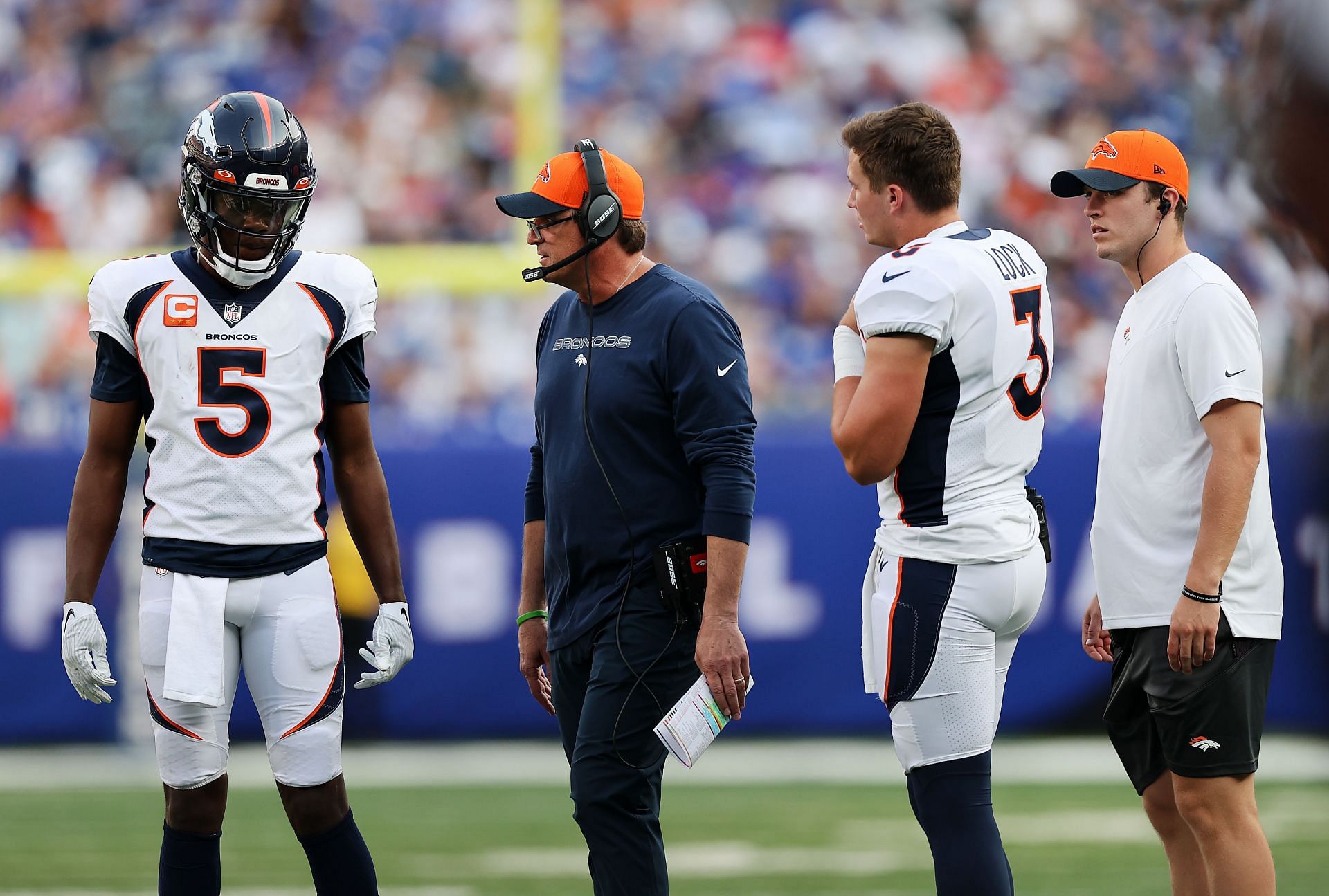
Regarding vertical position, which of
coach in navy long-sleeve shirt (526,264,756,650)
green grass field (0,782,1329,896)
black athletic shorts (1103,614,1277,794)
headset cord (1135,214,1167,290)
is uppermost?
headset cord (1135,214,1167,290)

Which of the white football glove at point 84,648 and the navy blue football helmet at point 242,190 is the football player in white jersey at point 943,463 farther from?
the white football glove at point 84,648

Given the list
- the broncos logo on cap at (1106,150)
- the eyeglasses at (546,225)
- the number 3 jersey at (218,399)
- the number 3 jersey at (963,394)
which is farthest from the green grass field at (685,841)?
the broncos logo on cap at (1106,150)

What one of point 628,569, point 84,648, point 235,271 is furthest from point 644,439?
point 84,648

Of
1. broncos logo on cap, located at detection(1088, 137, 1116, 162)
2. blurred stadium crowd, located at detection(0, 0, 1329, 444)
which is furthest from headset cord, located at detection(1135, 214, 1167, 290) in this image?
blurred stadium crowd, located at detection(0, 0, 1329, 444)

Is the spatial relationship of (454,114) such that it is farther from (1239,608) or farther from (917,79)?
(1239,608)

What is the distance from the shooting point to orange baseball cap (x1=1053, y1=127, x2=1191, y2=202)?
11.8 ft

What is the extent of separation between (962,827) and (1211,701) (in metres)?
0.63

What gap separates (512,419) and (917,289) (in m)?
6.27

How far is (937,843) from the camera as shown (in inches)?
129

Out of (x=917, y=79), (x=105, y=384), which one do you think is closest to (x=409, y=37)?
(x=917, y=79)

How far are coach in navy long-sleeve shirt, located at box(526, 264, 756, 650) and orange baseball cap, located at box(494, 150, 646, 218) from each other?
220 mm

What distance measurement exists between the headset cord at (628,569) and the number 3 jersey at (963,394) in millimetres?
567

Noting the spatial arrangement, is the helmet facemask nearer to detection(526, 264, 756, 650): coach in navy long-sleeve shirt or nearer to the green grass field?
detection(526, 264, 756, 650): coach in navy long-sleeve shirt

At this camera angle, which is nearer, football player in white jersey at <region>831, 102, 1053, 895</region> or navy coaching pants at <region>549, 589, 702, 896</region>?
football player in white jersey at <region>831, 102, 1053, 895</region>
